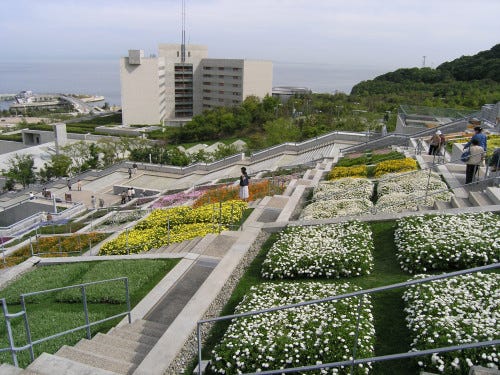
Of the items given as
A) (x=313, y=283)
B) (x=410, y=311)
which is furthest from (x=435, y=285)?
(x=313, y=283)

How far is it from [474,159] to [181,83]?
97.4 m

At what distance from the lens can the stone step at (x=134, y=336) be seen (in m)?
8.29

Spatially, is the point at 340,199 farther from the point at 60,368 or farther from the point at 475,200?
the point at 60,368

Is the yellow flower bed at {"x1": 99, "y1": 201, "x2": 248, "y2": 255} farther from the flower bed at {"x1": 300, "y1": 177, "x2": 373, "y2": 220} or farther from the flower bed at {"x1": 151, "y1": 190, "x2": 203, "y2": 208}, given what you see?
the flower bed at {"x1": 151, "y1": 190, "x2": 203, "y2": 208}

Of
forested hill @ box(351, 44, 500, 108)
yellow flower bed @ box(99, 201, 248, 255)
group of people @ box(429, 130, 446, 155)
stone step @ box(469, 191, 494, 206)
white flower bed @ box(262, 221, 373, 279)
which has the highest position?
forested hill @ box(351, 44, 500, 108)

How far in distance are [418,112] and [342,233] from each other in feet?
74.9

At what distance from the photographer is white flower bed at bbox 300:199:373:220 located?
46.1ft

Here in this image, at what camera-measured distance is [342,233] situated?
457 inches

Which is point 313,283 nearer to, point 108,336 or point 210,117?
point 108,336

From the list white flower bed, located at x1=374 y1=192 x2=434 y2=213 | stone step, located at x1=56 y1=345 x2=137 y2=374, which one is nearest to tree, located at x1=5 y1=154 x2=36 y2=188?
white flower bed, located at x1=374 y1=192 x2=434 y2=213

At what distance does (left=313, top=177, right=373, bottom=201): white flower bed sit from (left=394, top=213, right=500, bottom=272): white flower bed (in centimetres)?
514

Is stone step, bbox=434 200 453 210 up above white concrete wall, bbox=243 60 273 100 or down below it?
below

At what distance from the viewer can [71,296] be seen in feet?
35.8

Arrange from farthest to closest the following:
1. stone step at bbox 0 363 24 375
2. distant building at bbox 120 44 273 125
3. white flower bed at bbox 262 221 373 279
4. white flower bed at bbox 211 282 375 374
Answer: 1. distant building at bbox 120 44 273 125
2. white flower bed at bbox 262 221 373 279
3. white flower bed at bbox 211 282 375 374
4. stone step at bbox 0 363 24 375
